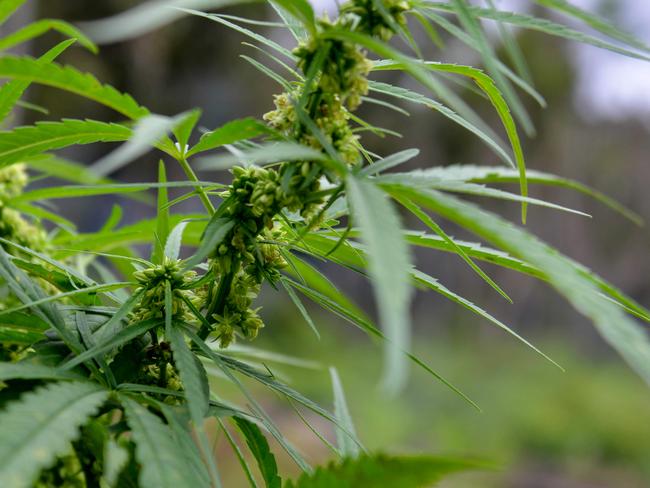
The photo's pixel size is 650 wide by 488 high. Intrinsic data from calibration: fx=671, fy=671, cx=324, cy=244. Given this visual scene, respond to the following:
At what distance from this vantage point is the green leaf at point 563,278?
0.61 feet

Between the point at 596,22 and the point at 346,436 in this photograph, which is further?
the point at 346,436

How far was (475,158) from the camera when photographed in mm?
6254

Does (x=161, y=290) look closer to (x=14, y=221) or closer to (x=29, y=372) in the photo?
(x=29, y=372)

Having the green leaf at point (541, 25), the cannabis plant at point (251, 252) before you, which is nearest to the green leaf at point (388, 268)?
the cannabis plant at point (251, 252)

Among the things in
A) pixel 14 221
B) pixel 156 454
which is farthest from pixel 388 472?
pixel 14 221

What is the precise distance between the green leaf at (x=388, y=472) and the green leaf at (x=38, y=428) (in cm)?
9

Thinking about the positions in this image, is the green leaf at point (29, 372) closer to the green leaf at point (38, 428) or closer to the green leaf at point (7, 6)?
the green leaf at point (38, 428)

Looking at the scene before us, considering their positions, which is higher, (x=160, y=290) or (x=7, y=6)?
(x=7, y=6)

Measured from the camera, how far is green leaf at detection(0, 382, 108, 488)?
0.63 ft

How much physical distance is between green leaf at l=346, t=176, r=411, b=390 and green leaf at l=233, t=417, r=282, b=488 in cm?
14

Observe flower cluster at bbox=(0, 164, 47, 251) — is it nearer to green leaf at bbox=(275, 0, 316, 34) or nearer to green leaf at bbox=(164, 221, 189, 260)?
green leaf at bbox=(164, 221, 189, 260)

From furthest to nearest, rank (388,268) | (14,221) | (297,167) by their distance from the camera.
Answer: (14,221) → (297,167) → (388,268)

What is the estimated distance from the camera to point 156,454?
0.22 metres

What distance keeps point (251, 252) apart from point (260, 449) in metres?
0.09
